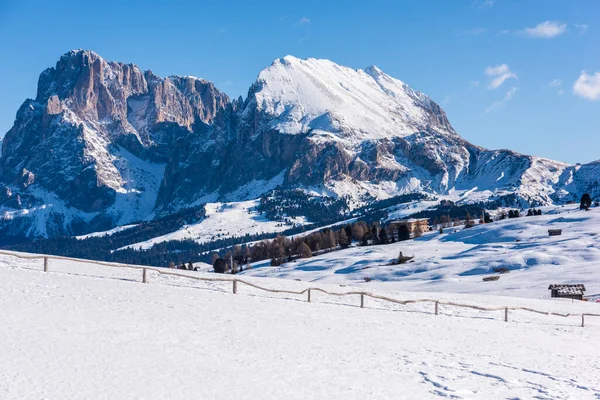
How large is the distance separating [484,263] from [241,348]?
117 m

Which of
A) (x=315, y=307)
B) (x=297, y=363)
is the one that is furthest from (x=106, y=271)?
(x=297, y=363)

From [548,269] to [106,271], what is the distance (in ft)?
292

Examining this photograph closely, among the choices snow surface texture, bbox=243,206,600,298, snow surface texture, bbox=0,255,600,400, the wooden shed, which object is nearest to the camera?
snow surface texture, bbox=0,255,600,400

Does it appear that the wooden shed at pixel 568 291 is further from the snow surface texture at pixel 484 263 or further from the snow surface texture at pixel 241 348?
the snow surface texture at pixel 241 348

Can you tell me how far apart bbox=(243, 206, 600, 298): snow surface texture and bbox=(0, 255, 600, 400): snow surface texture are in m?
51.2

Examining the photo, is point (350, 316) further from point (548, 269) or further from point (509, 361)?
point (548, 269)

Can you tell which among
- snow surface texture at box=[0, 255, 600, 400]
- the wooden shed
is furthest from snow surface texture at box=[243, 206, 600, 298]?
snow surface texture at box=[0, 255, 600, 400]

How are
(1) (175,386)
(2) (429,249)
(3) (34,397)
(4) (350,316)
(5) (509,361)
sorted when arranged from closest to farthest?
(3) (34,397) < (1) (175,386) < (5) (509,361) < (4) (350,316) < (2) (429,249)

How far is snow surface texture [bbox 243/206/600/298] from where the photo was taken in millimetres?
97062

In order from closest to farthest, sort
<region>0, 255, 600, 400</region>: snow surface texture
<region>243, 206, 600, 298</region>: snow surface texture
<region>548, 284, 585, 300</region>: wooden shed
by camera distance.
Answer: <region>0, 255, 600, 400</region>: snow surface texture → <region>548, 284, 585, 300</region>: wooden shed → <region>243, 206, 600, 298</region>: snow surface texture

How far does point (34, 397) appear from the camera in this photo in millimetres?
16281

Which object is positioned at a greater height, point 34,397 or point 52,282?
point 52,282

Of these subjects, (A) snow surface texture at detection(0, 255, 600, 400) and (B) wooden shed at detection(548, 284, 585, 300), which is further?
(B) wooden shed at detection(548, 284, 585, 300)

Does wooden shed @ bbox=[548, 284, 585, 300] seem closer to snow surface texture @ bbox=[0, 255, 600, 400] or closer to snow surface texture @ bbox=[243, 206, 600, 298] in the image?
snow surface texture @ bbox=[243, 206, 600, 298]
